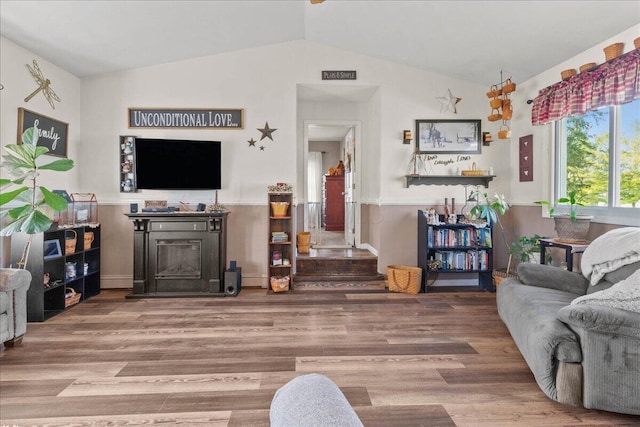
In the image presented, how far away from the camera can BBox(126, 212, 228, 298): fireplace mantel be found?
4.21 m

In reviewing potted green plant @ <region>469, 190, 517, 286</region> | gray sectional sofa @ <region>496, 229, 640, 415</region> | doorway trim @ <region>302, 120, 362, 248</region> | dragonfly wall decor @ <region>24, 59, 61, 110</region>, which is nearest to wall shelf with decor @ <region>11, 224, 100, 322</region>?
dragonfly wall decor @ <region>24, 59, 61, 110</region>

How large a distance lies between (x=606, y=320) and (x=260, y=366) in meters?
2.03

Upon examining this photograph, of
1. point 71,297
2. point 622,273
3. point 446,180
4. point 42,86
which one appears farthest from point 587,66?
point 71,297

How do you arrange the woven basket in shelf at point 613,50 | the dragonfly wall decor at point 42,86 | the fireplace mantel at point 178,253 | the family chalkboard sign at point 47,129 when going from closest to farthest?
1. the woven basket in shelf at point 613,50
2. the family chalkboard sign at point 47,129
3. the dragonfly wall decor at point 42,86
4. the fireplace mantel at point 178,253

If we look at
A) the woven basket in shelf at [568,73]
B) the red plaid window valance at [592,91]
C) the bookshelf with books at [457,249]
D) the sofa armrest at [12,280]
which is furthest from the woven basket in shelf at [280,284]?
the woven basket in shelf at [568,73]

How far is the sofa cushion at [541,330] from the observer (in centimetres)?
198

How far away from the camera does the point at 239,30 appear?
411 cm

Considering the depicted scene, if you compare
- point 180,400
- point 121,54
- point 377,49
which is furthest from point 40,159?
point 377,49

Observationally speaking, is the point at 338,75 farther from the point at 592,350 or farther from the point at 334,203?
the point at 334,203

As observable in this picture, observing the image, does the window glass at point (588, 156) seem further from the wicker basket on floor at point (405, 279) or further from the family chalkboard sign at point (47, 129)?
the family chalkboard sign at point (47, 129)

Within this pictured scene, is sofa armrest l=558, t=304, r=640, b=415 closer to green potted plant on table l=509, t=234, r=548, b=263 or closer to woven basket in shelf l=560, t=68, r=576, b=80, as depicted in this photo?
green potted plant on table l=509, t=234, r=548, b=263

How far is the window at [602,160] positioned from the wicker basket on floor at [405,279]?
69.4 inches

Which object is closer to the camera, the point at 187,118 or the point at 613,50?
the point at 613,50

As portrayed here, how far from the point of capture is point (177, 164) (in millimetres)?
4371
